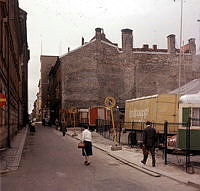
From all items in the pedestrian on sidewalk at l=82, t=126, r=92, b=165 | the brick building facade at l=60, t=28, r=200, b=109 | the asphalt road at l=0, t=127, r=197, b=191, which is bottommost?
the asphalt road at l=0, t=127, r=197, b=191

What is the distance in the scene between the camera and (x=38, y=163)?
13938 millimetres

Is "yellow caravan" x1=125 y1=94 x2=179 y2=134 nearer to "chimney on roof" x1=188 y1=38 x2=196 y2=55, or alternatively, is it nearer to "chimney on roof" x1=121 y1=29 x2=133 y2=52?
"chimney on roof" x1=121 y1=29 x2=133 y2=52

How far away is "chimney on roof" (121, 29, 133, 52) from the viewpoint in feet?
181

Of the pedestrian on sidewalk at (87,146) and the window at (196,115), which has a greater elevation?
the window at (196,115)

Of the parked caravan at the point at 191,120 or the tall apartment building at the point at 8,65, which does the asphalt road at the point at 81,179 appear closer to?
the parked caravan at the point at 191,120

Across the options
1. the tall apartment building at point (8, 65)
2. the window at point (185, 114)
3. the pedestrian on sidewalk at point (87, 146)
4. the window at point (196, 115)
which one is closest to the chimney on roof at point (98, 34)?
the tall apartment building at point (8, 65)

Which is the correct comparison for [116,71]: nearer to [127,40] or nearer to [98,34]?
[127,40]

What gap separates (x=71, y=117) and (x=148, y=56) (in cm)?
1595

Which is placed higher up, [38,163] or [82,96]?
[82,96]

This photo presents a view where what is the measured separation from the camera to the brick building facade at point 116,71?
52.8 m

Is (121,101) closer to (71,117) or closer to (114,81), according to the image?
(114,81)

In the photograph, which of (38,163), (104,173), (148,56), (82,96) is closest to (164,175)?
(104,173)

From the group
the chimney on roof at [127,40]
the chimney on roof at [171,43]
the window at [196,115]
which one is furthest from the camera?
the chimney on roof at [171,43]

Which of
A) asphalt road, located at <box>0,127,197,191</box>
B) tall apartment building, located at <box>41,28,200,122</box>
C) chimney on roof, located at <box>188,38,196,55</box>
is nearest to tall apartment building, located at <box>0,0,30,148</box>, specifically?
asphalt road, located at <box>0,127,197,191</box>
